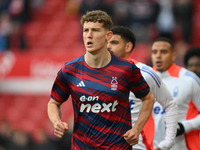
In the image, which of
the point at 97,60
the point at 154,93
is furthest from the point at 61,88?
A: the point at 154,93

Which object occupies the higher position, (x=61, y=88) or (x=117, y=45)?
(x=117, y=45)

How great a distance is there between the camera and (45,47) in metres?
16.4

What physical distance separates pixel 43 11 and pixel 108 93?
14.4 meters

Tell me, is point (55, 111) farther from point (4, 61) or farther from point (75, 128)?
point (4, 61)

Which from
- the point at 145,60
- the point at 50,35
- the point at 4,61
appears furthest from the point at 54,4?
the point at 145,60

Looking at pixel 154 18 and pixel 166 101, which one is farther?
pixel 154 18

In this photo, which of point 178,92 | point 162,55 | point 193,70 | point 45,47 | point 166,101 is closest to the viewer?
point 166,101

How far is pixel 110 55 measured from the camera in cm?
482

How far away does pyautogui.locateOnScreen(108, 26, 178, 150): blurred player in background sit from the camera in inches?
215

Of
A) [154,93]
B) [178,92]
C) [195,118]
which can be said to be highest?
[154,93]

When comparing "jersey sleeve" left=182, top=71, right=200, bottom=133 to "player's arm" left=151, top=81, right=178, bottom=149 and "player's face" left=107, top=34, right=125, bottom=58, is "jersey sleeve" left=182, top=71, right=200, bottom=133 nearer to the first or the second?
"player's arm" left=151, top=81, right=178, bottom=149

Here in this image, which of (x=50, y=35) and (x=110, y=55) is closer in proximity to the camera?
(x=110, y=55)

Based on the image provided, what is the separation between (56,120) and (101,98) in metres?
0.53

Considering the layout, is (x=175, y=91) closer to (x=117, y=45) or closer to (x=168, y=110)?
(x=168, y=110)
